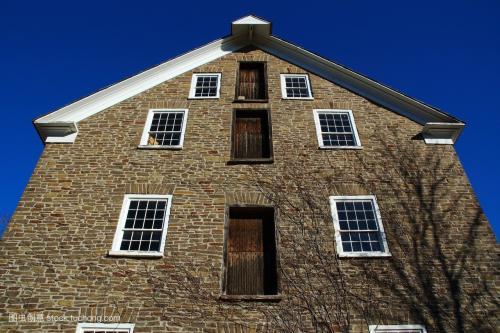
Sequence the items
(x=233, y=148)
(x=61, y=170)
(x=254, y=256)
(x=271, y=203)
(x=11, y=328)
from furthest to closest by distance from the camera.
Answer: (x=233, y=148) < (x=61, y=170) < (x=271, y=203) < (x=254, y=256) < (x=11, y=328)

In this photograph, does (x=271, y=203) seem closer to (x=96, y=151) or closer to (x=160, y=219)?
(x=160, y=219)

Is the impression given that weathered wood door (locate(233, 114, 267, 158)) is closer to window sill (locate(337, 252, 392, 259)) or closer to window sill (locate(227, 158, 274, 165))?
window sill (locate(227, 158, 274, 165))

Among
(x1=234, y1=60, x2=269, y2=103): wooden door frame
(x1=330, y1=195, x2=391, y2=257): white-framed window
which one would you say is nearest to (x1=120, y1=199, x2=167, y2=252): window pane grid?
(x1=330, y1=195, x2=391, y2=257): white-framed window

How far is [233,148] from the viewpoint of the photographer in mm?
12508

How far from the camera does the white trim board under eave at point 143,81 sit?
13219mm

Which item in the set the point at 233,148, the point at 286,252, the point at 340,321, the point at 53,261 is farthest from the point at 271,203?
the point at 53,261

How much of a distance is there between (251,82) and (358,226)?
288 inches

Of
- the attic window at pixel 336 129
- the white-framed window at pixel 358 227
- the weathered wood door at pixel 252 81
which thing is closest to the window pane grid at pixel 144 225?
the white-framed window at pixel 358 227

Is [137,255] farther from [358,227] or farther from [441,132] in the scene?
[441,132]

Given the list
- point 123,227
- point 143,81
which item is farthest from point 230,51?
point 123,227

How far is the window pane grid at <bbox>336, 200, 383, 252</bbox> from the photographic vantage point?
33.7 ft

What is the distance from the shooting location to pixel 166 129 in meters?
13.2

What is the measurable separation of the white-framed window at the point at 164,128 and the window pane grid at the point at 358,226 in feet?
18.1

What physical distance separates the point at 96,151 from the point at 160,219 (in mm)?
3420
